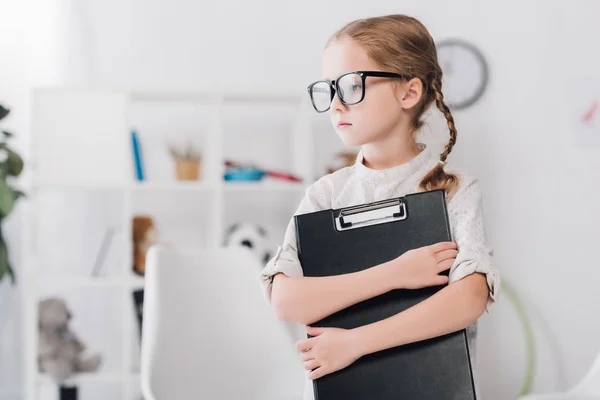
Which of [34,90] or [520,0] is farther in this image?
[520,0]

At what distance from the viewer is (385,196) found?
1123 millimetres

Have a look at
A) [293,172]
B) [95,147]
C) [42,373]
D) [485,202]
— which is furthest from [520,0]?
[42,373]

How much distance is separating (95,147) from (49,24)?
0.80 metres

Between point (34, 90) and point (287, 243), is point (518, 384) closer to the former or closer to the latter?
point (34, 90)

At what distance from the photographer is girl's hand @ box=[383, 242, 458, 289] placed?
0.99 meters

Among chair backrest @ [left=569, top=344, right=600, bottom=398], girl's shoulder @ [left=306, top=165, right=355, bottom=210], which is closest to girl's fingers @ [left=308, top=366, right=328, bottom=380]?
girl's shoulder @ [left=306, top=165, right=355, bottom=210]

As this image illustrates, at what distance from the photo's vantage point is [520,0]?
3.51 m

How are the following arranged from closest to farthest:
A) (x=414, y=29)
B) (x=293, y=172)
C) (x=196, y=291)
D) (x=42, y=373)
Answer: (x=414, y=29)
(x=196, y=291)
(x=42, y=373)
(x=293, y=172)

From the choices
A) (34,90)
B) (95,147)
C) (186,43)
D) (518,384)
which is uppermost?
(186,43)

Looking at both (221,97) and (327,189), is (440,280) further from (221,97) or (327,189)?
(221,97)

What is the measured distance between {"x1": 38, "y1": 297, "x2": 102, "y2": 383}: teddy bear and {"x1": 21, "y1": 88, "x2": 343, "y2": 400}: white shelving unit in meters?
0.07

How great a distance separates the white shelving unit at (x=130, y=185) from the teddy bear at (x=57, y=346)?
7cm

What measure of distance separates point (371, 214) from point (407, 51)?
240mm

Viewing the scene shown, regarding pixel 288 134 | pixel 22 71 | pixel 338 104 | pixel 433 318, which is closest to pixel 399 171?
→ pixel 338 104
